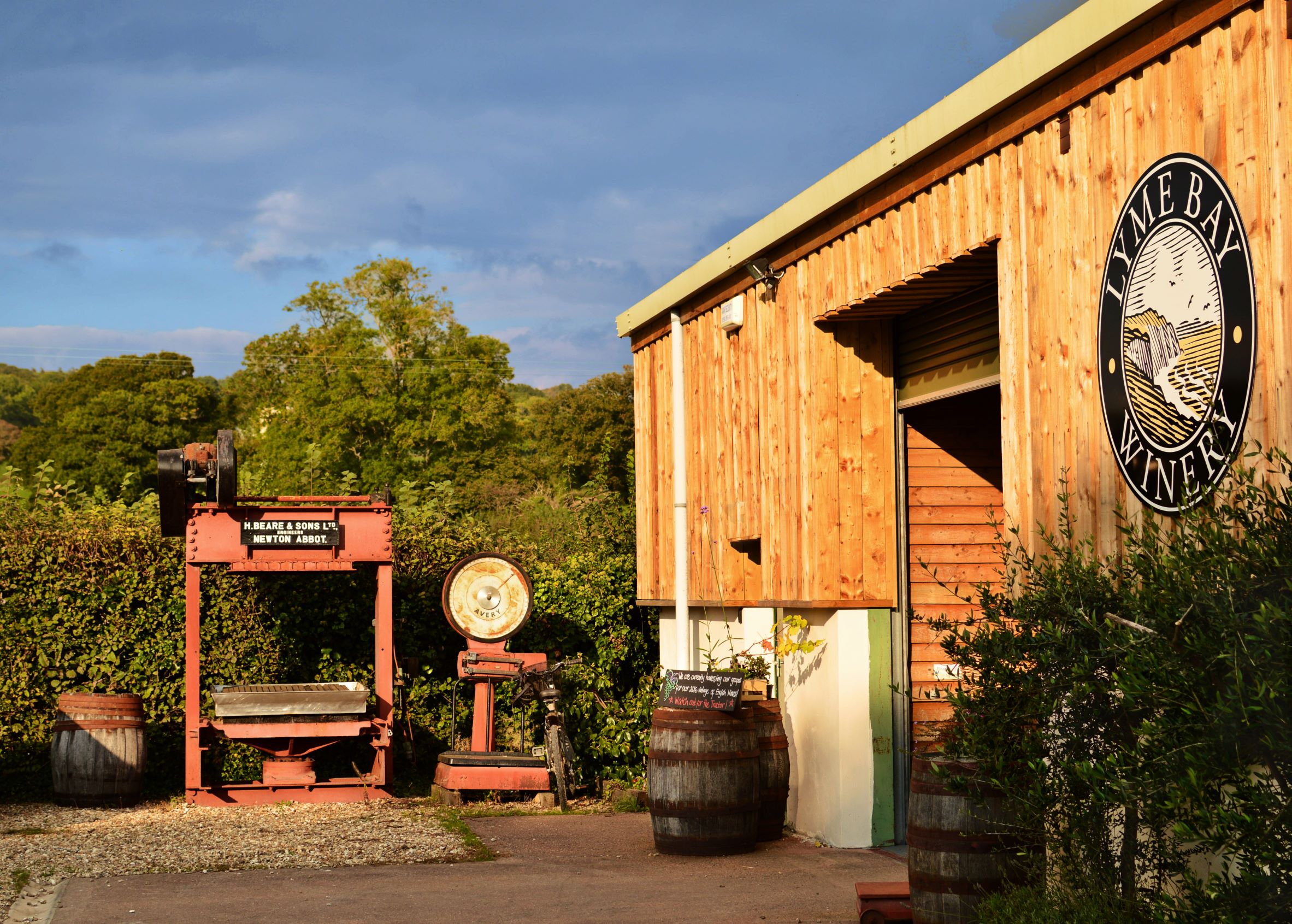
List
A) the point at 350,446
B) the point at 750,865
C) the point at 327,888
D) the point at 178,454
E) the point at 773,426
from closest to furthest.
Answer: the point at 327,888 → the point at 750,865 → the point at 773,426 → the point at 178,454 → the point at 350,446

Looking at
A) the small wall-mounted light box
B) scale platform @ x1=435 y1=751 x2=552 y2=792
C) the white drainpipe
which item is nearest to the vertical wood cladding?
the small wall-mounted light box

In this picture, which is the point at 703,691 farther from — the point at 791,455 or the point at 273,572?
the point at 273,572

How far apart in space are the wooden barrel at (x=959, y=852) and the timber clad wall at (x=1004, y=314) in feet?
3.99

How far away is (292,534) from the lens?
10.1 m

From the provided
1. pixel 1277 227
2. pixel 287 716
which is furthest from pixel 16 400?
pixel 1277 227

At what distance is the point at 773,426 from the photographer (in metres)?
8.95

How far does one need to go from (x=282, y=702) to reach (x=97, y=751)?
1.47 metres

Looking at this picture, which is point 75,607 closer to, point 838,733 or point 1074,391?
point 838,733

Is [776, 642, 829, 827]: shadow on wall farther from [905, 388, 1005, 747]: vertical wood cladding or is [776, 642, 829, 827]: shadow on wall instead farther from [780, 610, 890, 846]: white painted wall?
[905, 388, 1005, 747]: vertical wood cladding

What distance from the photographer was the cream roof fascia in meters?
5.38

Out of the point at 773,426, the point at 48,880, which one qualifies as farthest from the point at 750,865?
the point at 48,880

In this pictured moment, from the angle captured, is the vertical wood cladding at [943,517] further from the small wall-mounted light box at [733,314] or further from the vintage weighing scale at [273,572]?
the vintage weighing scale at [273,572]

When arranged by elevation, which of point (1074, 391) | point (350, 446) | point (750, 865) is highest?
point (350, 446)

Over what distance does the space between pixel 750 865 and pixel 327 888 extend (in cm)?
244
